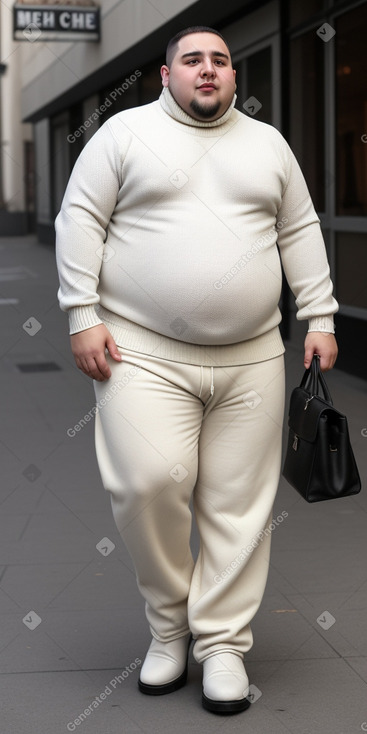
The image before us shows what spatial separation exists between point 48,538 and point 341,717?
2.11m

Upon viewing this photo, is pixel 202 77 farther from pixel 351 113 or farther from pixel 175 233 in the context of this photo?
pixel 351 113

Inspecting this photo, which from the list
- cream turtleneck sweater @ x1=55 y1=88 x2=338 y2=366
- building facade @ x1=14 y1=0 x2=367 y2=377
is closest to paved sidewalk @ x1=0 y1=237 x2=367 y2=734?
cream turtleneck sweater @ x1=55 y1=88 x2=338 y2=366

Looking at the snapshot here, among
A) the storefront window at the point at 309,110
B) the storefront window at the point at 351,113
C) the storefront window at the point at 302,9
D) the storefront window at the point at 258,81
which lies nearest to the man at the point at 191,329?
the storefront window at the point at 351,113

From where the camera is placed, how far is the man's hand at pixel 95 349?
326 cm

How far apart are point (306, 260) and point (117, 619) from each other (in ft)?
4.72

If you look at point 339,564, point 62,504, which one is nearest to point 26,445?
point 62,504

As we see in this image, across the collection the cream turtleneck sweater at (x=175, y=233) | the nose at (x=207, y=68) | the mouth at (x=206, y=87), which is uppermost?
the nose at (x=207, y=68)

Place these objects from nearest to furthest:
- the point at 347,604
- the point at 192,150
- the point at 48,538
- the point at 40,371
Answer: the point at 192,150
the point at 347,604
the point at 48,538
the point at 40,371

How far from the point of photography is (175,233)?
321 centimetres

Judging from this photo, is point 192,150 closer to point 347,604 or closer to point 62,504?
point 347,604

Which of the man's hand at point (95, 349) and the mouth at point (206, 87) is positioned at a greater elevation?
the mouth at point (206, 87)

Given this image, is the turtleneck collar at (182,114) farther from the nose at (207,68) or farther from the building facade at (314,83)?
the building facade at (314,83)

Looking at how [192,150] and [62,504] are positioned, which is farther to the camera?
[62,504]

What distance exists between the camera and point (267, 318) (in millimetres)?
3387
